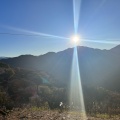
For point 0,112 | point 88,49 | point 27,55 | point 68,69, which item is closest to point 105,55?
point 88,49

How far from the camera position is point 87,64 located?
75.2 meters

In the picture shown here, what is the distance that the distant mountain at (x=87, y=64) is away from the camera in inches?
2387

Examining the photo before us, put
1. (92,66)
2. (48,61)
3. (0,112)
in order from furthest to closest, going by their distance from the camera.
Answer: (48,61)
(92,66)
(0,112)

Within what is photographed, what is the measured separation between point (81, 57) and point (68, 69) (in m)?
7.90

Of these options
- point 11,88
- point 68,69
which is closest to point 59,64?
point 68,69

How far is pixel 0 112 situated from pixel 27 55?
95.2 m

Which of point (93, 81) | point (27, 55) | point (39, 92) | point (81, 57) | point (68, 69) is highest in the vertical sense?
point (27, 55)

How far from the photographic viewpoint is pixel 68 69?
74625 mm

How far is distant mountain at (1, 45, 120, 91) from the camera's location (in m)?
60.6

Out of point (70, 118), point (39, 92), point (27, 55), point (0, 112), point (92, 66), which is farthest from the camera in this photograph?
point (27, 55)

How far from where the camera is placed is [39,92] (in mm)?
29984

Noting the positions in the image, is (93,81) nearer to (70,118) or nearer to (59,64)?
(59,64)

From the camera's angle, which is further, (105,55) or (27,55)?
(27,55)

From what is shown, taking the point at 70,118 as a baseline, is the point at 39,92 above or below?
above
